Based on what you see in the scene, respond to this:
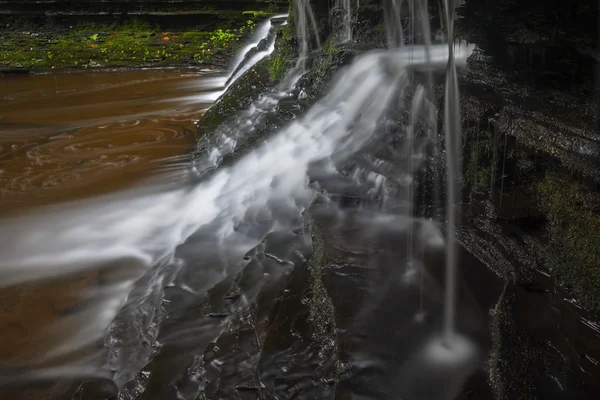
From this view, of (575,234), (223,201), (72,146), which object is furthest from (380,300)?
(72,146)

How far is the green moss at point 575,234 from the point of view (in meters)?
3.09

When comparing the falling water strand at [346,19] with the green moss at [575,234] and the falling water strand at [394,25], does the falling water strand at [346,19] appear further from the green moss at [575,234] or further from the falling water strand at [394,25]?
the green moss at [575,234]

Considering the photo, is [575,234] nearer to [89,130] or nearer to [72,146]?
[72,146]

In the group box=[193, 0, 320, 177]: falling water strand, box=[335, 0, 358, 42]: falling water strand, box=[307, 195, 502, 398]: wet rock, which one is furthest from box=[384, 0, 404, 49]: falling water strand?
box=[307, 195, 502, 398]: wet rock

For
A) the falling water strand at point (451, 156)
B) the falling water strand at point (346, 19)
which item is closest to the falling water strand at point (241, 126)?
the falling water strand at point (346, 19)

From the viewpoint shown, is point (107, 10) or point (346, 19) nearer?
point (346, 19)

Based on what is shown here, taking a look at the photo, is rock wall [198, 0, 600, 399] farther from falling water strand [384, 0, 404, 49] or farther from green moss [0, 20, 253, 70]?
green moss [0, 20, 253, 70]

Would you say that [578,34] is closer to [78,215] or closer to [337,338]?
[337,338]

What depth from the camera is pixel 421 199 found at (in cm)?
441

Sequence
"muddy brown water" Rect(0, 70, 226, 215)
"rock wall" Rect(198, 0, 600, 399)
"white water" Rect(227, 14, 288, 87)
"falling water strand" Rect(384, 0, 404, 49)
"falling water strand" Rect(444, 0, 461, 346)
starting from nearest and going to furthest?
"rock wall" Rect(198, 0, 600, 399)
"falling water strand" Rect(444, 0, 461, 346)
"muddy brown water" Rect(0, 70, 226, 215)
"falling water strand" Rect(384, 0, 404, 49)
"white water" Rect(227, 14, 288, 87)

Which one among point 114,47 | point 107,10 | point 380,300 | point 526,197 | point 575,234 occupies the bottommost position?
point 380,300

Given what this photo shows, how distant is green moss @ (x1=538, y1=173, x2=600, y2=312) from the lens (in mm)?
3092

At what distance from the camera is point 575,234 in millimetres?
3250

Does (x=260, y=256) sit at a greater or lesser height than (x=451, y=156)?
lesser
